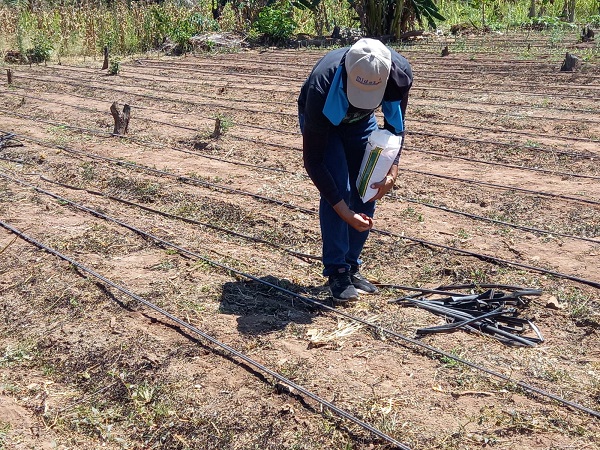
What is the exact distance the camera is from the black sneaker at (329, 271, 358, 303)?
12.1 feet

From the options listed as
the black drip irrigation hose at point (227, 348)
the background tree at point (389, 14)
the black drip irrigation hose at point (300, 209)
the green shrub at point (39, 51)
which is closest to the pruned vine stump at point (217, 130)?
the black drip irrigation hose at point (300, 209)

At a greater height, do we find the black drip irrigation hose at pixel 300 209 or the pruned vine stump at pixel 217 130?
the pruned vine stump at pixel 217 130

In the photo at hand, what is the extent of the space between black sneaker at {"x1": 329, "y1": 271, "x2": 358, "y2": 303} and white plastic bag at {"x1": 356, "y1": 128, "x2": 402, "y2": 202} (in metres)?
0.45

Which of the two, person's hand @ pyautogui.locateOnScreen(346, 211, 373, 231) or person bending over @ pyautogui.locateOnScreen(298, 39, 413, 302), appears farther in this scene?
person's hand @ pyautogui.locateOnScreen(346, 211, 373, 231)

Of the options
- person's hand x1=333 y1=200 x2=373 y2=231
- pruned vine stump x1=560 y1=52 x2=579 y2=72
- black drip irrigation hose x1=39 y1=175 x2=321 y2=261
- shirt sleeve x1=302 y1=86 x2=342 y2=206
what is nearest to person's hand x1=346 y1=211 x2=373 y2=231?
person's hand x1=333 y1=200 x2=373 y2=231

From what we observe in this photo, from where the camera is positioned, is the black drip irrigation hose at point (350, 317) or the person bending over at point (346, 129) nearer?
the black drip irrigation hose at point (350, 317)

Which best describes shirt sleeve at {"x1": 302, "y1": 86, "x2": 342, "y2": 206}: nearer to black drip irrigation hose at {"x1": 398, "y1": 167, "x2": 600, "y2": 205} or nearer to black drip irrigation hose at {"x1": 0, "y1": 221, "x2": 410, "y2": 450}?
black drip irrigation hose at {"x1": 0, "y1": 221, "x2": 410, "y2": 450}

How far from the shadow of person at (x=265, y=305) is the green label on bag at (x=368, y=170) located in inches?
27.0

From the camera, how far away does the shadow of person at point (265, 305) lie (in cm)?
359

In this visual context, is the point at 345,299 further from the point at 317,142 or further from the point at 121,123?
the point at 121,123

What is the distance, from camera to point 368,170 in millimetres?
3447

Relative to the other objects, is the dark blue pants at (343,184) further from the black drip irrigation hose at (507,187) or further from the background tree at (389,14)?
the background tree at (389,14)

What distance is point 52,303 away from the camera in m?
3.93

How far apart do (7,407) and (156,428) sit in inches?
27.7
